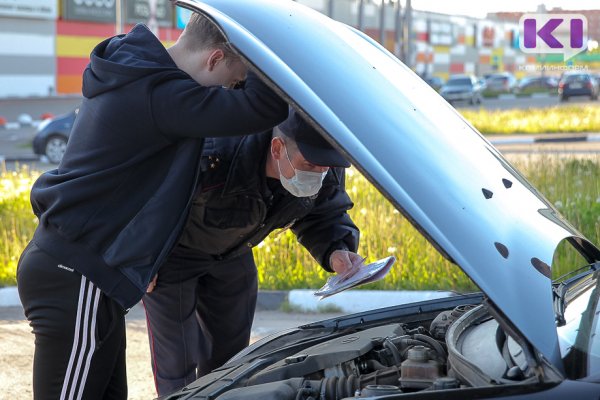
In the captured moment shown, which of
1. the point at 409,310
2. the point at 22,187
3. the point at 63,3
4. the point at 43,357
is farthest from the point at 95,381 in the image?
the point at 63,3

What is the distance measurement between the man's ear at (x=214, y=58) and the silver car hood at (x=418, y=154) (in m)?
0.17

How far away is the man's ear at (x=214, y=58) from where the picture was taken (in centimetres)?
286

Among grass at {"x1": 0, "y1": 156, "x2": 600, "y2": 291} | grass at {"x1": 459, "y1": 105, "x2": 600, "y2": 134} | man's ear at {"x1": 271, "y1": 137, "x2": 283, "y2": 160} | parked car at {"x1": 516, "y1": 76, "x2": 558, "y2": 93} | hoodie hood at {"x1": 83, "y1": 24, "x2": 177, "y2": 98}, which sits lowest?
grass at {"x1": 0, "y1": 156, "x2": 600, "y2": 291}

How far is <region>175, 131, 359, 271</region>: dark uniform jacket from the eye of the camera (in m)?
3.32

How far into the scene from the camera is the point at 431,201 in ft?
7.31

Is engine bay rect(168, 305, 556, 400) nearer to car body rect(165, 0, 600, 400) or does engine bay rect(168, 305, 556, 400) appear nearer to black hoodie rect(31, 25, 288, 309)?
car body rect(165, 0, 600, 400)

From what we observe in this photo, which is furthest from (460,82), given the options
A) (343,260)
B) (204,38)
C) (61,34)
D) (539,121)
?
(204,38)

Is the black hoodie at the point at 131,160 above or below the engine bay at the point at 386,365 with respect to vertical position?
above

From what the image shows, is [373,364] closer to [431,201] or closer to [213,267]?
[431,201]

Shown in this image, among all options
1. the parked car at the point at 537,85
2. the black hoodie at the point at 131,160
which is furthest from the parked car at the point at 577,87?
the black hoodie at the point at 131,160

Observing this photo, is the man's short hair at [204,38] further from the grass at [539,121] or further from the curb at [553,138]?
the grass at [539,121]

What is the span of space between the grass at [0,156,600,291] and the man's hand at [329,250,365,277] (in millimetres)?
2992

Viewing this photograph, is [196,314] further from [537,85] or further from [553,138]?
[537,85]

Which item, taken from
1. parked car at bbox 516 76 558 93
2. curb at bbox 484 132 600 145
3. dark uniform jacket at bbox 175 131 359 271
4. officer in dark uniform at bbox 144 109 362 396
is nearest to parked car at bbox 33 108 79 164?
curb at bbox 484 132 600 145
